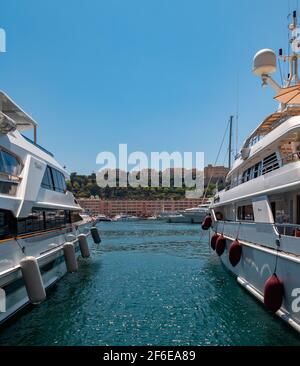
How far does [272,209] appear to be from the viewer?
40.6 ft

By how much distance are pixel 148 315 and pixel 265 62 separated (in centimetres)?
1254

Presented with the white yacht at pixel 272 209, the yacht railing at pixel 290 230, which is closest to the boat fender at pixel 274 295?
the white yacht at pixel 272 209

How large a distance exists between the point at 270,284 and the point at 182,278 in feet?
24.7

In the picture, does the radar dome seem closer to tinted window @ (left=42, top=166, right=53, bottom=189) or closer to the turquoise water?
the turquoise water

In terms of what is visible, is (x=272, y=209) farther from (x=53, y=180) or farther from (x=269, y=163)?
(x=53, y=180)

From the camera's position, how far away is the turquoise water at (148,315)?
8266mm

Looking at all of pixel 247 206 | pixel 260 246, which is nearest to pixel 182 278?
pixel 247 206

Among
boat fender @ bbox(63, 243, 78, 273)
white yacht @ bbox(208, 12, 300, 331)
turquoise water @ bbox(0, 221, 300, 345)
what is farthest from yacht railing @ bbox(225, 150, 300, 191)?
boat fender @ bbox(63, 243, 78, 273)

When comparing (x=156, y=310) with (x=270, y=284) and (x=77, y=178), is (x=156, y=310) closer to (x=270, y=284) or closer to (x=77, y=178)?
(x=270, y=284)

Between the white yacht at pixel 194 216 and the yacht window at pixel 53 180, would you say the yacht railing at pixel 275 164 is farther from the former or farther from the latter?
the white yacht at pixel 194 216

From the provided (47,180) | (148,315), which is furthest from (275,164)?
(47,180)

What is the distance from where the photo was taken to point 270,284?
8625 mm

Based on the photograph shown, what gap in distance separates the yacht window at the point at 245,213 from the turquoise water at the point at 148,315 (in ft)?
9.72

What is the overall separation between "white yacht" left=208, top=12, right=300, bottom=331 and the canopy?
9.99m
